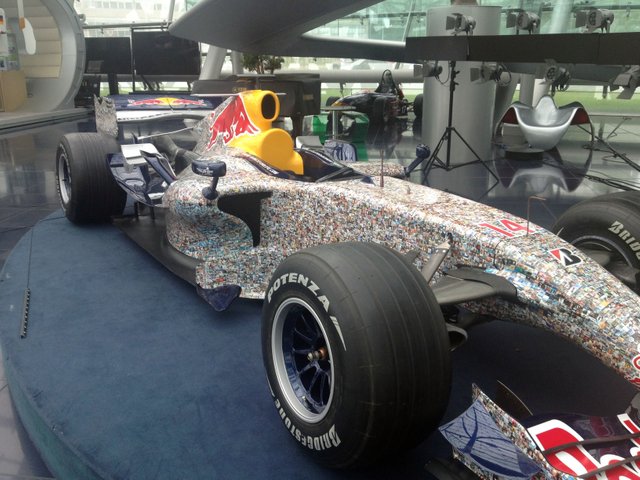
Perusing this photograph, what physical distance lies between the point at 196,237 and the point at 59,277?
1018 millimetres

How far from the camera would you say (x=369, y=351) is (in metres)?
1.82

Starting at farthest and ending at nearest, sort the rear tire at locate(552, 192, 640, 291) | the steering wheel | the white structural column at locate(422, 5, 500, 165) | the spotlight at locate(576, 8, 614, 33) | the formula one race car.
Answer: the white structural column at locate(422, 5, 500, 165) < the spotlight at locate(576, 8, 614, 33) < the steering wheel < the rear tire at locate(552, 192, 640, 291) < the formula one race car

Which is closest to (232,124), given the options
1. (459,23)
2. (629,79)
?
(629,79)

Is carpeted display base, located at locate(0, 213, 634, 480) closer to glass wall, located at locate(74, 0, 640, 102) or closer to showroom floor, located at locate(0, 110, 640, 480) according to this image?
showroom floor, located at locate(0, 110, 640, 480)

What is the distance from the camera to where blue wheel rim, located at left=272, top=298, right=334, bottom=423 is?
7.12 feet

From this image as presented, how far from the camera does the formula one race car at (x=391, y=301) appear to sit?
1813mm

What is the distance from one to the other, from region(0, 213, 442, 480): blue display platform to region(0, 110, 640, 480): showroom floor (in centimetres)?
29

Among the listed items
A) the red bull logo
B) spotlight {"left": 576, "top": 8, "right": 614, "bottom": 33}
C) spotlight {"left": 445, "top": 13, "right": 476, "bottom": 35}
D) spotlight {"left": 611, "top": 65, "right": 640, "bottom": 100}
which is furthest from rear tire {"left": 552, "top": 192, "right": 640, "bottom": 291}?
spotlight {"left": 445, "top": 13, "right": 476, "bottom": 35}

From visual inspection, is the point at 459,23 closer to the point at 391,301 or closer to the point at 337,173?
the point at 337,173

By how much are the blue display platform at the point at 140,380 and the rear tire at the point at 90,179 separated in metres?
0.82

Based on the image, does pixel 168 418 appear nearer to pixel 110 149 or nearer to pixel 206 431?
pixel 206 431

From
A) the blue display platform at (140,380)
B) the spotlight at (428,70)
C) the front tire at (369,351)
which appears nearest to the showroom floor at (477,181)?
the blue display platform at (140,380)

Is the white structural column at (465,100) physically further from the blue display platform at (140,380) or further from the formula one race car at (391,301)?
the blue display platform at (140,380)

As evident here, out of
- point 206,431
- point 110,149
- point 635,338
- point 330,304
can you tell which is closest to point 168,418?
point 206,431
